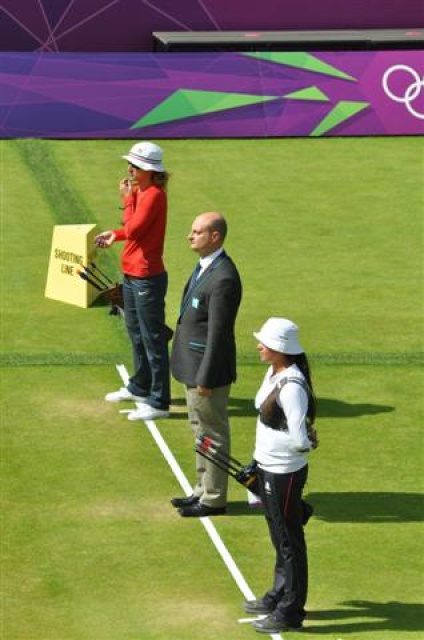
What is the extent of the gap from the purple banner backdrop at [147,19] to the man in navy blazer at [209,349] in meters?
19.2

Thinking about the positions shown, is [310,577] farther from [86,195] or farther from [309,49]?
[309,49]

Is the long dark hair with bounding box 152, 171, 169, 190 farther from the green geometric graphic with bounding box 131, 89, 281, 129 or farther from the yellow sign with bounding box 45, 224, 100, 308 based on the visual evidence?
the green geometric graphic with bounding box 131, 89, 281, 129

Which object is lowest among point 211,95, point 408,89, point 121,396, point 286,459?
point 121,396

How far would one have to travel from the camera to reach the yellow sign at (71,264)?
17.5m

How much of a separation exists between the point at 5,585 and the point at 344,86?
1632 cm

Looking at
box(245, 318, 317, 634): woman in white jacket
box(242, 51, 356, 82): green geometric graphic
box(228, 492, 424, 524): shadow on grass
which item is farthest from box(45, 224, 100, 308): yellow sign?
box(242, 51, 356, 82): green geometric graphic

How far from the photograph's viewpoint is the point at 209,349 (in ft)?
38.7

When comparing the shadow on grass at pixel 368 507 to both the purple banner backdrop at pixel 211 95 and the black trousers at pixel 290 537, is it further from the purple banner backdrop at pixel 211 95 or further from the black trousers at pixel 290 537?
the purple banner backdrop at pixel 211 95

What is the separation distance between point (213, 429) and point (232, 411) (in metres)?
2.72

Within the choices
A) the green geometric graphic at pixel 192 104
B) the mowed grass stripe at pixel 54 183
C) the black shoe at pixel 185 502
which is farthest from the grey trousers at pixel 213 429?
the green geometric graphic at pixel 192 104

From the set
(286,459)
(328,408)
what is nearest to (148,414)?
(328,408)

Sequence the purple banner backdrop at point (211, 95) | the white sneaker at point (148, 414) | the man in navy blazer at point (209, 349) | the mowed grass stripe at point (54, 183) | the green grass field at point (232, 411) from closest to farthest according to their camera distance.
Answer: the green grass field at point (232, 411), the man in navy blazer at point (209, 349), the white sneaker at point (148, 414), the mowed grass stripe at point (54, 183), the purple banner backdrop at point (211, 95)

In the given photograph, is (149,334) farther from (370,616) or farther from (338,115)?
(338,115)

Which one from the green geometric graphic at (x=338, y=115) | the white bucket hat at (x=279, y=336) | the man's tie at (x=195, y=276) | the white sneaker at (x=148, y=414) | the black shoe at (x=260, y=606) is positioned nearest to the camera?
the white bucket hat at (x=279, y=336)
